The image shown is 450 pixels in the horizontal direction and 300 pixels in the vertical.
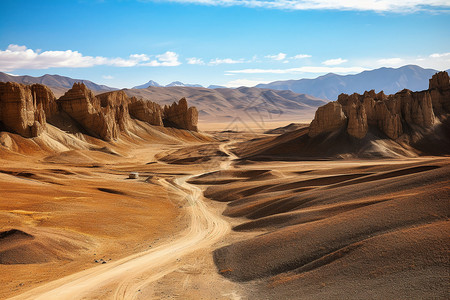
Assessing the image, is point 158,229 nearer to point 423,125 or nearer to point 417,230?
point 417,230

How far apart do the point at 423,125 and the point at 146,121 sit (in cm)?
6190

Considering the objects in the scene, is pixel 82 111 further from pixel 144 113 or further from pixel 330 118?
pixel 330 118

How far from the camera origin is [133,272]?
565 inches

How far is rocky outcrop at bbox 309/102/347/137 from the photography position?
2104 inches

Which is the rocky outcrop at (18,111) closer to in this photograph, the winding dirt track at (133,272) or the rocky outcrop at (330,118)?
the rocky outcrop at (330,118)

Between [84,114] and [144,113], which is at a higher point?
[144,113]

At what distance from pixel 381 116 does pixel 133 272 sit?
4859 centimetres

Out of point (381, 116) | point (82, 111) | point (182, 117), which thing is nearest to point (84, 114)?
point (82, 111)

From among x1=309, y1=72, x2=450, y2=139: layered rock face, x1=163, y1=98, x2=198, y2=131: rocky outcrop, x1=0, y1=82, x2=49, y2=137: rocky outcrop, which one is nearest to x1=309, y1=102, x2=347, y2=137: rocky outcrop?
x1=309, y1=72, x2=450, y2=139: layered rock face

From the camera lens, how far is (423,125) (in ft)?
178

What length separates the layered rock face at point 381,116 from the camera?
51875 mm

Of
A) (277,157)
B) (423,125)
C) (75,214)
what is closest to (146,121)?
(277,157)

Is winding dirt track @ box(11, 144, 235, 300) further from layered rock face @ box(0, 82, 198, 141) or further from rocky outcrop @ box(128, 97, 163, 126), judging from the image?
rocky outcrop @ box(128, 97, 163, 126)

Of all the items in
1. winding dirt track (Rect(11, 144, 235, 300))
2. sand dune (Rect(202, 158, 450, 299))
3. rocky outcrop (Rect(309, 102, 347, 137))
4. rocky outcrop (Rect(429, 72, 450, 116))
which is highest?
rocky outcrop (Rect(429, 72, 450, 116))
